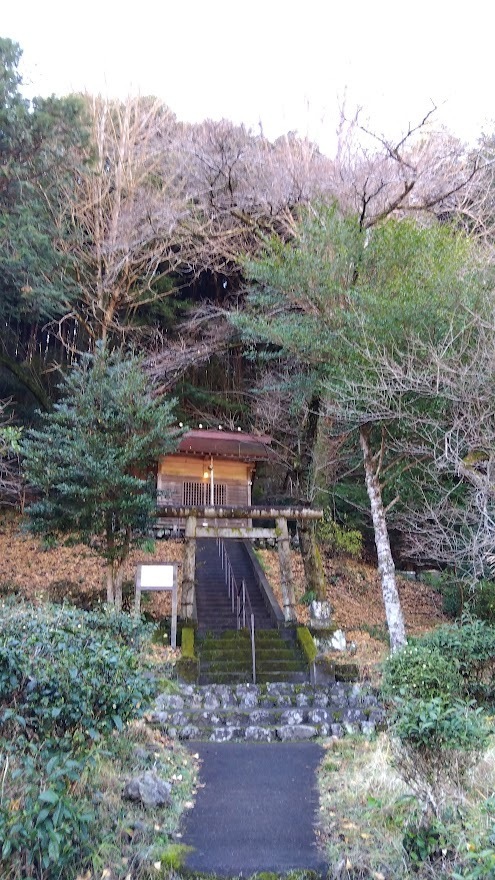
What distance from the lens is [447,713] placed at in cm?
390

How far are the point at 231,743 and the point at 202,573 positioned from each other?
26.4 ft

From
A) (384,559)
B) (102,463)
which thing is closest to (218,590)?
(102,463)

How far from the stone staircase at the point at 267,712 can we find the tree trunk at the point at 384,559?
1.14m

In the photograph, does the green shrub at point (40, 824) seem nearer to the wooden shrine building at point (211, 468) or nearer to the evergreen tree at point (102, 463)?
the evergreen tree at point (102, 463)

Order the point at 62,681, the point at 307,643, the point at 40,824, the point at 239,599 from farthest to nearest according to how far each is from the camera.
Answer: the point at 239,599
the point at 307,643
the point at 62,681
the point at 40,824

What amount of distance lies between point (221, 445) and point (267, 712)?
37.7ft

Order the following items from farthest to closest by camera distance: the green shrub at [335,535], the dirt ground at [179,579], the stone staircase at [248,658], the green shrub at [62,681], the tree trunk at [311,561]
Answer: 1. the green shrub at [335,535]
2. the tree trunk at [311,561]
3. the dirt ground at [179,579]
4. the stone staircase at [248,658]
5. the green shrub at [62,681]

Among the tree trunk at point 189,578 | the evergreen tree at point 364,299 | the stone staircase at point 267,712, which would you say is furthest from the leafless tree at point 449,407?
the tree trunk at point 189,578

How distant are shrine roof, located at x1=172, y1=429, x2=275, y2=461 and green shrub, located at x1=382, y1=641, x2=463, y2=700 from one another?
12.0m

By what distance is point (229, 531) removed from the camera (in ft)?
38.1

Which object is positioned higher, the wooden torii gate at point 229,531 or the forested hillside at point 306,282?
the forested hillside at point 306,282

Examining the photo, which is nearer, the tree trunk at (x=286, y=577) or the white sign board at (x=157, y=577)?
the white sign board at (x=157, y=577)

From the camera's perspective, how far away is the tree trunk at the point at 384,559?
9586 millimetres

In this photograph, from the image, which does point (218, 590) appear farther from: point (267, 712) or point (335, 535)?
point (267, 712)
